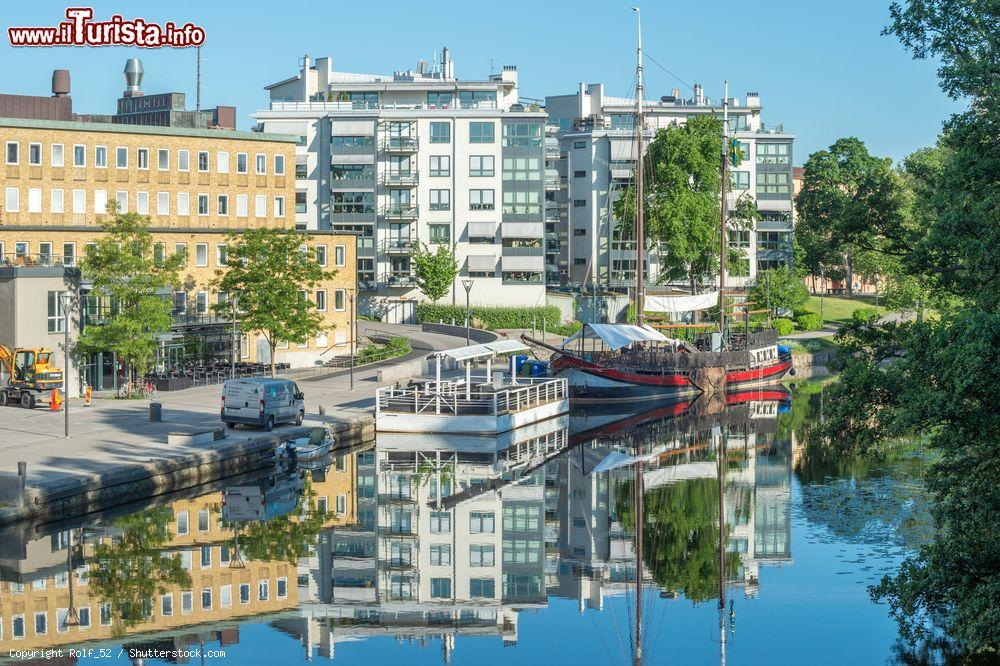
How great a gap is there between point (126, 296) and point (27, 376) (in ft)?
21.0

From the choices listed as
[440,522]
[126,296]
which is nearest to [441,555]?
[440,522]

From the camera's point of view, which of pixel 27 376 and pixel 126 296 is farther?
pixel 126 296

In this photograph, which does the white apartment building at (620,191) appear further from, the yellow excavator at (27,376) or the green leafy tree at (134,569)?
the green leafy tree at (134,569)

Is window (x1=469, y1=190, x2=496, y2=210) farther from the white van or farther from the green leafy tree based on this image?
the green leafy tree

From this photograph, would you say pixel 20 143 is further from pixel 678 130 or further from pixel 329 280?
pixel 678 130

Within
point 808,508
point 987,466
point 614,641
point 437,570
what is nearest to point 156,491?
point 437,570

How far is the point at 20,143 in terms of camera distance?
221 feet

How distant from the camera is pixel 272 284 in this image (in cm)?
6662

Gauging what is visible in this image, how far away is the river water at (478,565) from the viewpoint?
27734 millimetres

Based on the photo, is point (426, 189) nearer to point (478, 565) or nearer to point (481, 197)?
point (481, 197)

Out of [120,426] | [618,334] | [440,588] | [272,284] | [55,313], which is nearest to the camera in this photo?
[440,588]

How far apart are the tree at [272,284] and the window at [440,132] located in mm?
37191

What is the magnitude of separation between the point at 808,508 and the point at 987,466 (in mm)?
19467

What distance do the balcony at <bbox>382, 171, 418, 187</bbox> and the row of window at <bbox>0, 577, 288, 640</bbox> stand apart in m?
73.1
